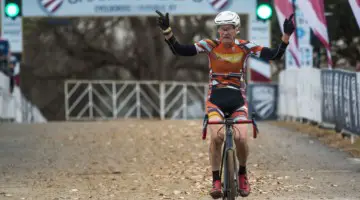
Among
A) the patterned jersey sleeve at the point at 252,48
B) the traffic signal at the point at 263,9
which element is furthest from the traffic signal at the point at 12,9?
the patterned jersey sleeve at the point at 252,48

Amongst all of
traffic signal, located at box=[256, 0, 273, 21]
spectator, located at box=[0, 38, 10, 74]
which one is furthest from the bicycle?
spectator, located at box=[0, 38, 10, 74]

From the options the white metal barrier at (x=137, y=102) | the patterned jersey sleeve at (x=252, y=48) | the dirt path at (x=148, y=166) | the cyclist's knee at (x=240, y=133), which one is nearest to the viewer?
the cyclist's knee at (x=240, y=133)

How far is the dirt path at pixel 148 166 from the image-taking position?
11.0m

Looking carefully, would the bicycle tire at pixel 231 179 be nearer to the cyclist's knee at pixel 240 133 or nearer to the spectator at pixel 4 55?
the cyclist's knee at pixel 240 133

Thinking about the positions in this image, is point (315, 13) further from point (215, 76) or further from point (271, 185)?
point (215, 76)

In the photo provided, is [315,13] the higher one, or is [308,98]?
[315,13]

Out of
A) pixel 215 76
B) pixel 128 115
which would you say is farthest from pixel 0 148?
pixel 128 115

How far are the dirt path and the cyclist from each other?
1283 millimetres

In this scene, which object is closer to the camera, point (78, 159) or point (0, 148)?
point (78, 159)

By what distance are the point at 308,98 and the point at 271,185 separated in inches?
449

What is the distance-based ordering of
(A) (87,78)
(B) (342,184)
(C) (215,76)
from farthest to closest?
(A) (87,78), (B) (342,184), (C) (215,76)

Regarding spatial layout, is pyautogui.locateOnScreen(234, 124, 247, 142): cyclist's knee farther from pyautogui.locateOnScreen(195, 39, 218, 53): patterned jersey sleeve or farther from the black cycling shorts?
pyautogui.locateOnScreen(195, 39, 218, 53): patterned jersey sleeve

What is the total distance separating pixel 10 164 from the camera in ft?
46.6

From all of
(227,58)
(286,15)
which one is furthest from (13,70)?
(227,58)
